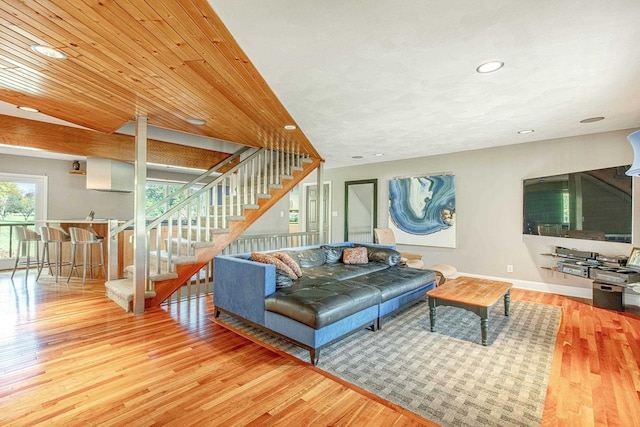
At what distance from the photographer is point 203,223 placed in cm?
514

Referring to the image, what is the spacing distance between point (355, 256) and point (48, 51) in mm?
3812

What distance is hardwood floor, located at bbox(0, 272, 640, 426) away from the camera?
5.84 feet

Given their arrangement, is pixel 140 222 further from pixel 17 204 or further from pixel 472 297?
pixel 17 204

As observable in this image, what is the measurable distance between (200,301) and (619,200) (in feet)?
17.6

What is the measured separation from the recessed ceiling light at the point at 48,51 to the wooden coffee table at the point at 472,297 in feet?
11.9

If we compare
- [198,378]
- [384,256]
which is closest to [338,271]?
[384,256]

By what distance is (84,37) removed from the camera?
1860 mm

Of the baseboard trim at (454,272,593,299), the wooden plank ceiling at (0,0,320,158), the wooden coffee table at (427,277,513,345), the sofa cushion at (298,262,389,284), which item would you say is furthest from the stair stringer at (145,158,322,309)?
the baseboard trim at (454,272,593,299)

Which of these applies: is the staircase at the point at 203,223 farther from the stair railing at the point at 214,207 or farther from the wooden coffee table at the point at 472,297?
the wooden coffee table at the point at 472,297

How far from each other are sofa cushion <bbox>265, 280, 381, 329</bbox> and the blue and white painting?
3335mm

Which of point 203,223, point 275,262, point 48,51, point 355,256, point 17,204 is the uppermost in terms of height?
point 48,51

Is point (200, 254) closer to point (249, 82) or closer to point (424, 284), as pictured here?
point (249, 82)

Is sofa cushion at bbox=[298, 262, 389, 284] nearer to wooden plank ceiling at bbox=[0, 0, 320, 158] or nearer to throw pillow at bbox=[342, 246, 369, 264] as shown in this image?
throw pillow at bbox=[342, 246, 369, 264]

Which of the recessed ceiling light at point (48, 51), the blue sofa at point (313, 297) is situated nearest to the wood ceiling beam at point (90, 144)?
the recessed ceiling light at point (48, 51)
